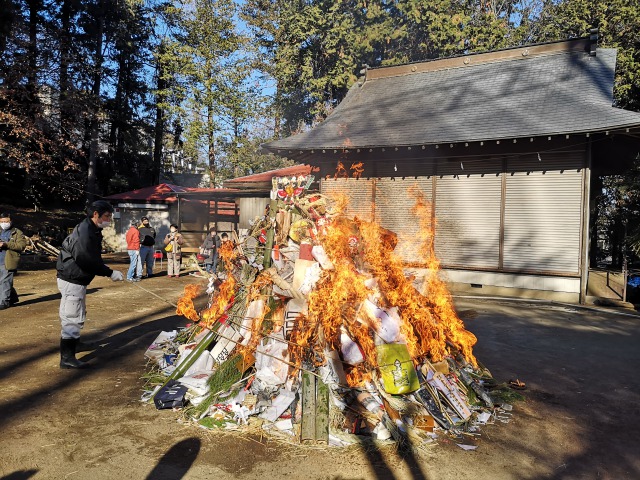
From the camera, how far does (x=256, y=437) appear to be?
432 centimetres

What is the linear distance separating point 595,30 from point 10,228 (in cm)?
1812

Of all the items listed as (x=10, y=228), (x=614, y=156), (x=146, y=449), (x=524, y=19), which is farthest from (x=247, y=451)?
(x=524, y=19)

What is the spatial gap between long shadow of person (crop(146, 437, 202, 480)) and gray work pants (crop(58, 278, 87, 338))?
285 cm

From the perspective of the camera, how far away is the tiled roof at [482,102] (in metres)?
12.6

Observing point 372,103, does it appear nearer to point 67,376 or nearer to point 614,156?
point 614,156

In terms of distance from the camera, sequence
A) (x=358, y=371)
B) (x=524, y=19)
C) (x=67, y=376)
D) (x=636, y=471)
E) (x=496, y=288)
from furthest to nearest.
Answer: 1. (x=524, y=19)
2. (x=496, y=288)
3. (x=67, y=376)
4. (x=358, y=371)
5. (x=636, y=471)

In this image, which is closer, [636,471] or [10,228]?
[636,471]

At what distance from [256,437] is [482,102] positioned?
14.3 metres

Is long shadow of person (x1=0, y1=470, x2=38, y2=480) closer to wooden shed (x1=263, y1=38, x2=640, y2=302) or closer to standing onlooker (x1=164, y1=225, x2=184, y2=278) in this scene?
wooden shed (x1=263, y1=38, x2=640, y2=302)

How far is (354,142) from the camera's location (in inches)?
581

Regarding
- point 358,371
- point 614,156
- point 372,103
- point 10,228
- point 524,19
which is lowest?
point 358,371

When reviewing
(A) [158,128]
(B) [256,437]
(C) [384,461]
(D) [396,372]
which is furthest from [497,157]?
(A) [158,128]

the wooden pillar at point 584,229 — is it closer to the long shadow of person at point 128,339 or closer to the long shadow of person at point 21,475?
the long shadow of person at point 128,339

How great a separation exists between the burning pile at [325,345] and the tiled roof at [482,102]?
844 centimetres
